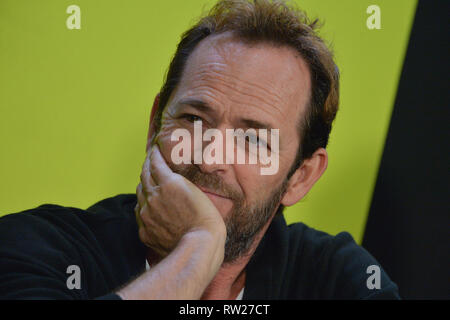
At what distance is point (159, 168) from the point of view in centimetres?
106

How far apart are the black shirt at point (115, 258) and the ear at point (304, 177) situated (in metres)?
0.11

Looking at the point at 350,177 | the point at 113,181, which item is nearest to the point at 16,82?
the point at 113,181

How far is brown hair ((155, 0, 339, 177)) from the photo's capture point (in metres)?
1.24

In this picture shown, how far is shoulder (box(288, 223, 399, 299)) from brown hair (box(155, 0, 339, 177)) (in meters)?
0.29

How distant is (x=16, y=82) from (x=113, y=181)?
1.54 feet

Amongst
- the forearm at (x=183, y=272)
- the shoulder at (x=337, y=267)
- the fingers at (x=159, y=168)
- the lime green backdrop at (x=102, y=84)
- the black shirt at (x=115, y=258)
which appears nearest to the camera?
the forearm at (x=183, y=272)

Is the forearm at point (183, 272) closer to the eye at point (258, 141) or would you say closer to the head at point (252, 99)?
the head at point (252, 99)

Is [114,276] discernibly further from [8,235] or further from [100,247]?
[8,235]

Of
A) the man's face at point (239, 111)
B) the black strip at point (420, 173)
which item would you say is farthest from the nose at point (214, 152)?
the black strip at point (420, 173)

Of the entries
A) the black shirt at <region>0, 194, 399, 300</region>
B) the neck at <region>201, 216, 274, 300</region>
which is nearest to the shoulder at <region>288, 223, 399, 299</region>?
the black shirt at <region>0, 194, 399, 300</region>

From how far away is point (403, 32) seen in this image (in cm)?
157

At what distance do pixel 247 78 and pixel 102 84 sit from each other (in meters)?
0.60

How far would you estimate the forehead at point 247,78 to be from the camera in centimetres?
110
